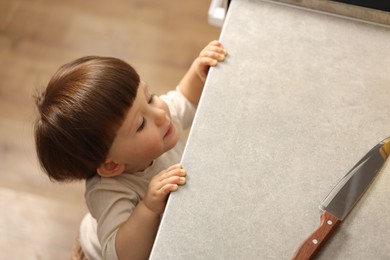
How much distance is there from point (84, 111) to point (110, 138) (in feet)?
0.18

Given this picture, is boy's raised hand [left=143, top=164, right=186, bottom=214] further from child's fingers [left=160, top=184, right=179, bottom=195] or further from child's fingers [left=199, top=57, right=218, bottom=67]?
child's fingers [left=199, top=57, right=218, bottom=67]

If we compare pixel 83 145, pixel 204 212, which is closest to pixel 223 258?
pixel 204 212

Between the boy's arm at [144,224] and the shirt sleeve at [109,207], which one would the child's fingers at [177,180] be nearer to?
the boy's arm at [144,224]

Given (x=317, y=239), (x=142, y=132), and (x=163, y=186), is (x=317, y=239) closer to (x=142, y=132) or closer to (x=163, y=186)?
(x=163, y=186)

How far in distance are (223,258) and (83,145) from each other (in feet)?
0.90

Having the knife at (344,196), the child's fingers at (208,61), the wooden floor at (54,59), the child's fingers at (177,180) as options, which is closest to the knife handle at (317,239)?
the knife at (344,196)

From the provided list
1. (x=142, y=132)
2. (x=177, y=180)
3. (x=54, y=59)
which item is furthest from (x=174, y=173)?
(x=54, y=59)

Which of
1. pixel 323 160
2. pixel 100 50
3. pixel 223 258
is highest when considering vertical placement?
pixel 323 160

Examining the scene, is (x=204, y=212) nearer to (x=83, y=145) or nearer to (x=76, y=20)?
(x=83, y=145)

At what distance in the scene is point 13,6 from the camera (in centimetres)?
171

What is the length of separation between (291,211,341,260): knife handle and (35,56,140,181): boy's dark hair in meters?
0.32

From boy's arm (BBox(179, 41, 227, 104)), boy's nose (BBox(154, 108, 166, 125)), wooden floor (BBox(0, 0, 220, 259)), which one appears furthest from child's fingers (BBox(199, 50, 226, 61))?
wooden floor (BBox(0, 0, 220, 259))

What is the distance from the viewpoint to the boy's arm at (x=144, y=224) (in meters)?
0.70

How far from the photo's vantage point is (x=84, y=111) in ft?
2.46
